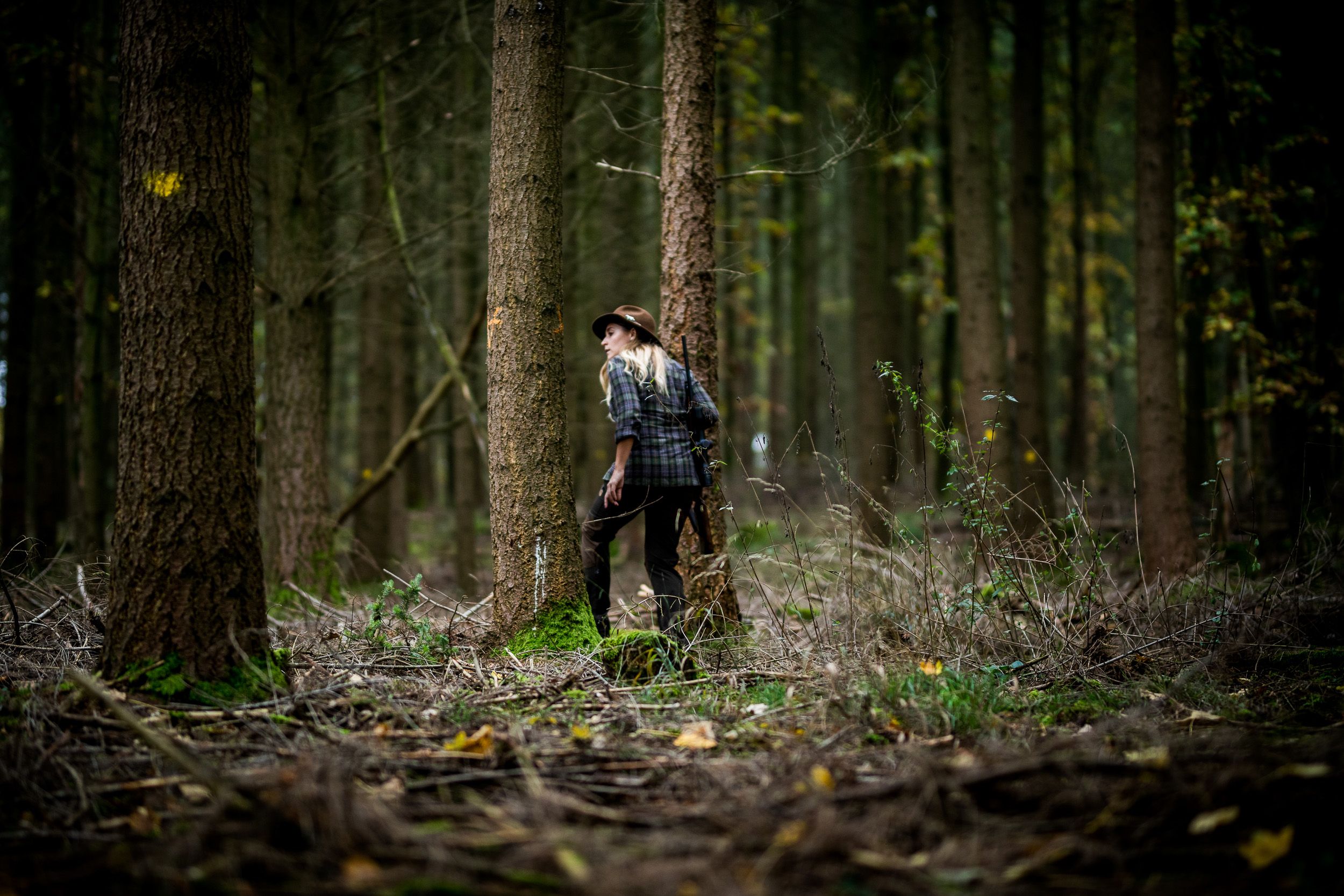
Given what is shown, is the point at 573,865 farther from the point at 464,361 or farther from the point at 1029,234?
the point at 1029,234

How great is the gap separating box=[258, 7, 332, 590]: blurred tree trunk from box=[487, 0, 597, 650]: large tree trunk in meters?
4.48

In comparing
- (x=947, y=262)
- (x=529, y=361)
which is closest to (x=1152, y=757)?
(x=529, y=361)

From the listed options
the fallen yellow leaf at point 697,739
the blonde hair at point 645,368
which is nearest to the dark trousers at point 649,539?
the blonde hair at point 645,368

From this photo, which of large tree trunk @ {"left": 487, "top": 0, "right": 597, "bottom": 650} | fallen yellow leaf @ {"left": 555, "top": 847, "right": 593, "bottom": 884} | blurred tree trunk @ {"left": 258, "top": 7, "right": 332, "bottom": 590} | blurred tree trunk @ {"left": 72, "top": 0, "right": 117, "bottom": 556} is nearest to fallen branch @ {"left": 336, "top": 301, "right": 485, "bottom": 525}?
blurred tree trunk @ {"left": 258, "top": 7, "right": 332, "bottom": 590}

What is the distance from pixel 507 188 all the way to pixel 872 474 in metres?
10.2

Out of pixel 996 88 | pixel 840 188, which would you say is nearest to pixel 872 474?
pixel 996 88

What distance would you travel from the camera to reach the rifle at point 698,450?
501 centimetres

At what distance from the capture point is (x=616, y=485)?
4.83 metres

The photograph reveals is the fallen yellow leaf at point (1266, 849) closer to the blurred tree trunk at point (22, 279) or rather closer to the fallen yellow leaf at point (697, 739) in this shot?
the fallen yellow leaf at point (697, 739)

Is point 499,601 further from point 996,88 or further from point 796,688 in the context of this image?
point 996,88

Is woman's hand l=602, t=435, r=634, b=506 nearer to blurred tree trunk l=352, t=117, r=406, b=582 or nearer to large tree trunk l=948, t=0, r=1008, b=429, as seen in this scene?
large tree trunk l=948, t=0, r=1008, b=429

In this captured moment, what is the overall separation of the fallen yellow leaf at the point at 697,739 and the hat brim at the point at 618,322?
261 centimetres

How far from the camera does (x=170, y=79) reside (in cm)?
353

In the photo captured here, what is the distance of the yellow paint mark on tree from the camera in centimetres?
351
